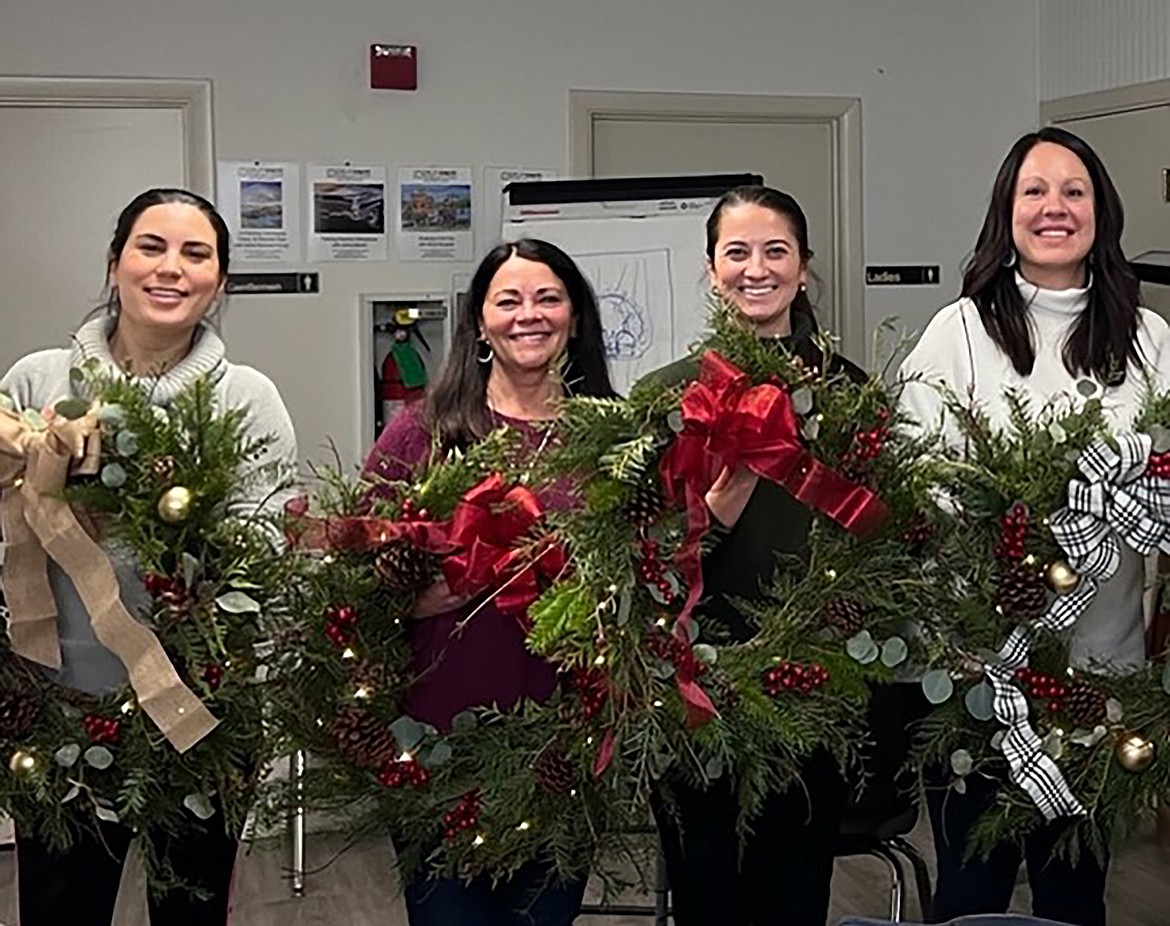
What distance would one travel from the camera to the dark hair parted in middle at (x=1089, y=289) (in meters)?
2.31

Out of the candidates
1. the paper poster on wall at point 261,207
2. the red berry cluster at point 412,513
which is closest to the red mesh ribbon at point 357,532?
the red berry cluster at point 412,513

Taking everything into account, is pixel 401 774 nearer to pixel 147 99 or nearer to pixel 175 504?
pixel 175 504

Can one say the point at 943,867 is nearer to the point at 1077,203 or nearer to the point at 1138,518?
the point at 1138,518

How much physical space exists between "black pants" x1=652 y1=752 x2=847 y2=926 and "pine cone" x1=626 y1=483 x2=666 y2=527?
0.40 meters

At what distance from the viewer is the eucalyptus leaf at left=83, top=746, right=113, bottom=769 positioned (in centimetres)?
198

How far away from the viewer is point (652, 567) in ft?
6.33

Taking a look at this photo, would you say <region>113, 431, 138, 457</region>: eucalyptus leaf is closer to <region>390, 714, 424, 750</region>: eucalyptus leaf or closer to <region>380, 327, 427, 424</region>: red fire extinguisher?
<region>390, 714, 424, 750</region>: eucalyptus leaf

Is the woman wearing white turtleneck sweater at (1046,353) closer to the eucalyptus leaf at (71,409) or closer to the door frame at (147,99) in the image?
the eucalyptus leaf at (71,409)

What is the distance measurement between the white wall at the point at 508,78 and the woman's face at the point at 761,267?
6.21 feet

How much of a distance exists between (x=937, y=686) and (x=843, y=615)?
6.1 inches

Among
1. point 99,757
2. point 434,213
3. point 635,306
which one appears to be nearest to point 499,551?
point 99,757

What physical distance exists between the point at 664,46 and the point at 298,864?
2598 millimetres

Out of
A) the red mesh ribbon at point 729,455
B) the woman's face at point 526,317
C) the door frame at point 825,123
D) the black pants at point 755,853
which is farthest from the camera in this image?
the door frame at point 825,123

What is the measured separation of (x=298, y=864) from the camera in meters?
3.59
